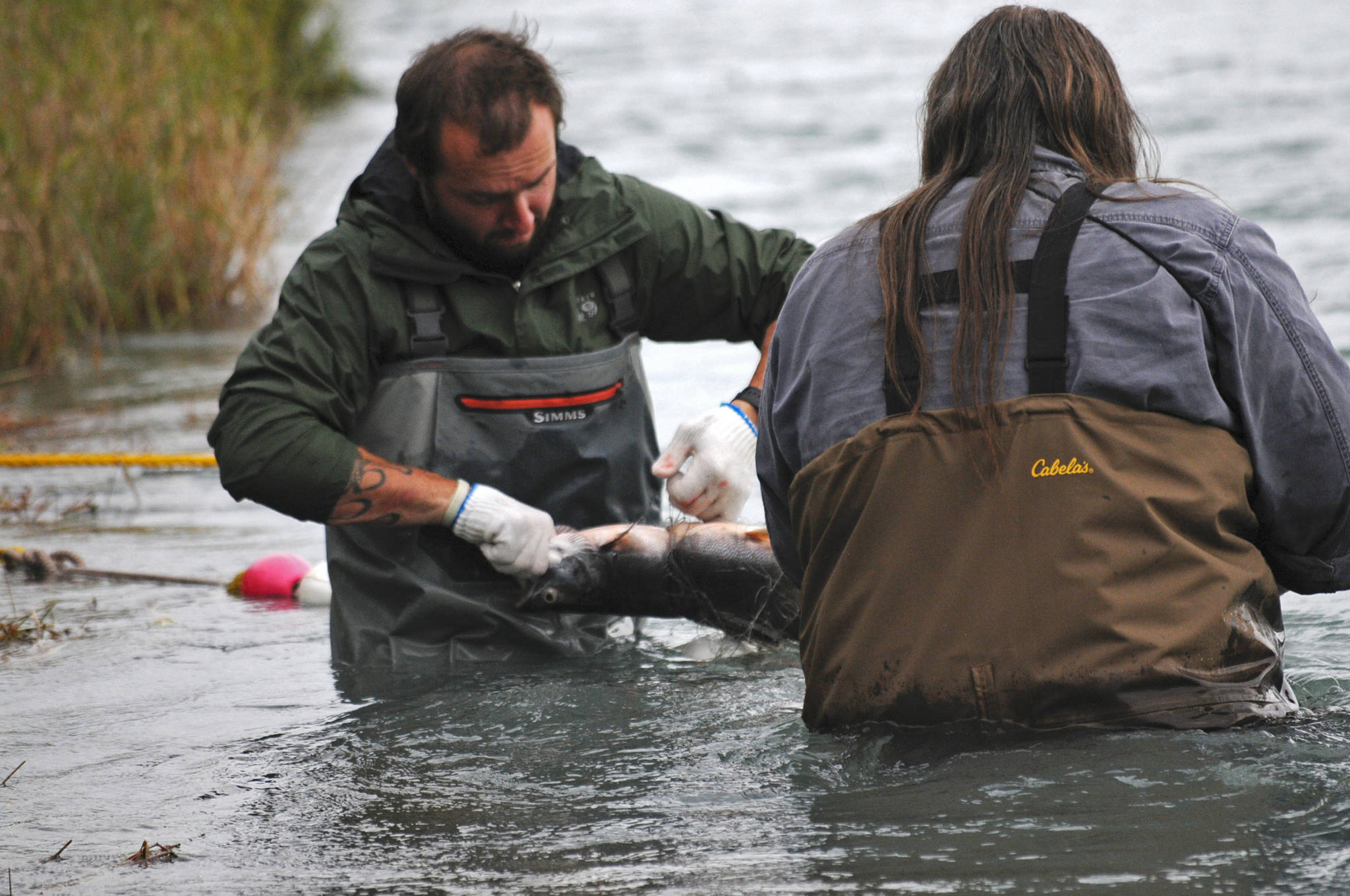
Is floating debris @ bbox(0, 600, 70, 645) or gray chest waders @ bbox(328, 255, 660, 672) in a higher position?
gray chest waders @ bbox(328, 255, 660, 672)

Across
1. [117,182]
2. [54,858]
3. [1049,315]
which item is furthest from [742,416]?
[117,182]

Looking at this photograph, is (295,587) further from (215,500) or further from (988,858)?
(988,858)

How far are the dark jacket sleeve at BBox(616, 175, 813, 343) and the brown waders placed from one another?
5.10 ft

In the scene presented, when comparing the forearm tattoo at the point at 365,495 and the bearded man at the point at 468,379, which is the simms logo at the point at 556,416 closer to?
the bearded man at the point at 468,379

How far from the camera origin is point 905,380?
2717 mm

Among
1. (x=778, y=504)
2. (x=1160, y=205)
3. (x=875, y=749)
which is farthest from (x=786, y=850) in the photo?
(x=1160, y=205)

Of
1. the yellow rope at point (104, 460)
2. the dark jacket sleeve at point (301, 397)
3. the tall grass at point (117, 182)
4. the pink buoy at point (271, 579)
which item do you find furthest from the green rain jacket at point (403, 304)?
the tall grass at point (117, 182)

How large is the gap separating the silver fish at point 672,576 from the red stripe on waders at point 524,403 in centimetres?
32

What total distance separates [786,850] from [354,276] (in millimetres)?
1822

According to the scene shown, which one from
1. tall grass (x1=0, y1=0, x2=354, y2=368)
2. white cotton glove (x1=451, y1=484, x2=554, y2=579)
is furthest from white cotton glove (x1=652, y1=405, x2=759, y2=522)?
tall grass (x1=0, y1=0, x2=354, y2=368)

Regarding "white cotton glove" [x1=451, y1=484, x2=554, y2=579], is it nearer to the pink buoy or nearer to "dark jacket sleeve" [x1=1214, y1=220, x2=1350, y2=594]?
the pink buoy

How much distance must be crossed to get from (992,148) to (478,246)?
1.51 meters

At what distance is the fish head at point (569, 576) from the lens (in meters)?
3.96

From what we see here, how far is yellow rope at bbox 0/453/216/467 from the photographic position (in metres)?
6.05
